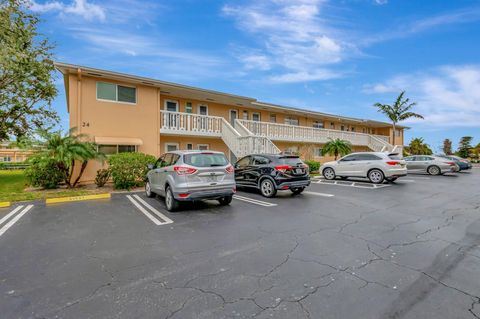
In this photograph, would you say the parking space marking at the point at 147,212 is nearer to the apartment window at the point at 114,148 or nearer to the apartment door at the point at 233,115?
the apartment window at the point at 114,148

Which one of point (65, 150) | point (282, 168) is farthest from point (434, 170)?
point (65, 150)

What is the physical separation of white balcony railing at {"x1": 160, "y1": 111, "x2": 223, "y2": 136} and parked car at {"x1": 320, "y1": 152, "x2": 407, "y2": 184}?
25.2 feet

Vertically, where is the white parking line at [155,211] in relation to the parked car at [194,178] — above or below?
below

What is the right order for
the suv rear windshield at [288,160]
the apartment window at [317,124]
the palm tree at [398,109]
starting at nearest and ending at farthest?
the suv rear windshield at [288,160] < the apartment window at [317,124] < the palm tree at [398,109]

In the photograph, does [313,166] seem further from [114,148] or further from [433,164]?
[114,148]

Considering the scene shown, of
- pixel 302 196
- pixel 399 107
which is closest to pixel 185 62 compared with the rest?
pixel 302 196

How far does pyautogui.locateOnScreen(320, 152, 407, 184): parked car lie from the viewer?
12844 millimetres

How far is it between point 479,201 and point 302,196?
6176mm

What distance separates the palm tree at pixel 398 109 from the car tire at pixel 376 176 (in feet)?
66.2

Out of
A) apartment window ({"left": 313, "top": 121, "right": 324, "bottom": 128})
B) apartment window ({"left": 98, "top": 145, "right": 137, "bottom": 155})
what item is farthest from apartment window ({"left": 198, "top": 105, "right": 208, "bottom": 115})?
apartment window ({"left": 313, "top": 121, "right": 324, "bottom": 128})

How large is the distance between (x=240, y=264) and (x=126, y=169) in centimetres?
885

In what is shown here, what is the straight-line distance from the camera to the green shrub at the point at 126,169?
35.1 ft

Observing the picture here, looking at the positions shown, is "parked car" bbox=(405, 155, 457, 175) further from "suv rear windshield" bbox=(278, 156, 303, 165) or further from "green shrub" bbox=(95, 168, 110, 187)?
"green shrub" bbox=(95, 168, 110, 187)

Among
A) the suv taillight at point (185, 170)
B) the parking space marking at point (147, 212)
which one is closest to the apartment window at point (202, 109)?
the parking space marking at point (147, 212)
